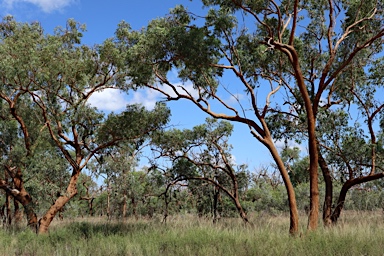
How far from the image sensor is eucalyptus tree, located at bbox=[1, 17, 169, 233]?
1470 centimetres

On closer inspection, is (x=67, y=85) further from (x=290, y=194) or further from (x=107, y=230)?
(x=290, y=194)

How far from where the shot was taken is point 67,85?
54.3ft

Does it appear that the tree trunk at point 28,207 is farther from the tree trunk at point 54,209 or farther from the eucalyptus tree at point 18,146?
the tree trunk at point 54,209

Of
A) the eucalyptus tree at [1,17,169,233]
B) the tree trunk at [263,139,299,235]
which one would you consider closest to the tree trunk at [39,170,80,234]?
the eucalyptus tree at [1,17,169,233]

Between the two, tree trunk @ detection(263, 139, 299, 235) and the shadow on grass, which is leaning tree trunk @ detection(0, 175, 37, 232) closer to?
the shadow on grass

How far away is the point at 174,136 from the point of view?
18.3 metres

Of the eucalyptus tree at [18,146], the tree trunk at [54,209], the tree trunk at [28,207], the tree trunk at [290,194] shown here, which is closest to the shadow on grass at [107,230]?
the tree trunk at [54,209]

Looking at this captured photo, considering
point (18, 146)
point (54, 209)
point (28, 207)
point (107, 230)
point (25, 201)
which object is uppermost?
point (18, 146)

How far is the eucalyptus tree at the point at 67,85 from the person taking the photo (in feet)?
48.2

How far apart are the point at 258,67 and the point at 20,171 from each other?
41.7 feet

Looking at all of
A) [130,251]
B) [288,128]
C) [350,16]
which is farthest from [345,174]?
[130,251]

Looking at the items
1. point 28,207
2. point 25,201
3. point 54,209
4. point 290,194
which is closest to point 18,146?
point 25,201

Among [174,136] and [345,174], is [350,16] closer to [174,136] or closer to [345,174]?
[345,174]

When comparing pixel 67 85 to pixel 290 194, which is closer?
pixel 290 194
